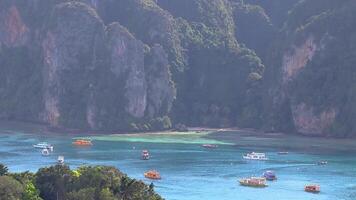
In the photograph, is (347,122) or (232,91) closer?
(347,122)

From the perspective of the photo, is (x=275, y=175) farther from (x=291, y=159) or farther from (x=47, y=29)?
(x=47, y=29)

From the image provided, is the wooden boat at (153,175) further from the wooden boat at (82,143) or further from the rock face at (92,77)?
the rock face at (92,77)

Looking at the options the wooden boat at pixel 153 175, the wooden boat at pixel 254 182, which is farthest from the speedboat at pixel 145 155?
the wooden boat at pixel 254 182

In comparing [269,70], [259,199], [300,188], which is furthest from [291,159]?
[269,70]

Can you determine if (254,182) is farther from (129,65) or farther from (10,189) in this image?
(129,65)

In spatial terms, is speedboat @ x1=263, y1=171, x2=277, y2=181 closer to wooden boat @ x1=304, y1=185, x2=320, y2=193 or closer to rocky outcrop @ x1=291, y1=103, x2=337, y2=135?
wooden boat @ x1=304, y1=185, x2=320, y2=193

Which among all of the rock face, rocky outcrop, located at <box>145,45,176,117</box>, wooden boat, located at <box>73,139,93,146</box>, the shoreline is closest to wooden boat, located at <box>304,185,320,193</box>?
wooden boat, located at <box>73,139,93,146</box>

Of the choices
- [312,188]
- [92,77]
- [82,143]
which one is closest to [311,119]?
[92,77]
